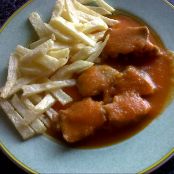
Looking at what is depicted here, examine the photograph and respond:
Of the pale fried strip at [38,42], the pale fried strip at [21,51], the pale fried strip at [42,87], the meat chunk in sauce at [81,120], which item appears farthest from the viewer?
the pale fried strip at [38,42]

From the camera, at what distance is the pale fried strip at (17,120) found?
11.0ft

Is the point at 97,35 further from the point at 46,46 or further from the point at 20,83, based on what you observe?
the point at 20,83

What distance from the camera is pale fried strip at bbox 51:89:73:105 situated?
11.4 ft

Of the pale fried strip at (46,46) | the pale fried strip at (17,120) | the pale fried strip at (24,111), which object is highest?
the pale fried strip at (46,46)

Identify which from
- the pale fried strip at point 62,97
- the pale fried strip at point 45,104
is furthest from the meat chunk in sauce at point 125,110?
the pale fried strip at point 45,104

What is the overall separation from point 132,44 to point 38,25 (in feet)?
2.97

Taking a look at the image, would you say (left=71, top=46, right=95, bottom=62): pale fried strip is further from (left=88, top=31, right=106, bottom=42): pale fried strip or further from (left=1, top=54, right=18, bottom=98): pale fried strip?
(left=1, top=54, right=18, bottom=98): pale fried strip

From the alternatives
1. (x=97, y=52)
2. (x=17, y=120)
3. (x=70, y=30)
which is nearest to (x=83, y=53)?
(x=97, y=52)

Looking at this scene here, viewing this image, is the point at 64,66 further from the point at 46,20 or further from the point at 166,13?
the point at 166,13

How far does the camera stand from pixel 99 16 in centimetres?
396

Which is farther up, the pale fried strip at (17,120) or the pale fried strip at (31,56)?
the pale fried strip at (31,56)

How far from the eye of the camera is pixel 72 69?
3.59 metres

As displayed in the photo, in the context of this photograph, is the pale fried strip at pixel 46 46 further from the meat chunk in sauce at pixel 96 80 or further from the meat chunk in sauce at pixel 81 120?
the meat chunk in sauce at pixel 81 120

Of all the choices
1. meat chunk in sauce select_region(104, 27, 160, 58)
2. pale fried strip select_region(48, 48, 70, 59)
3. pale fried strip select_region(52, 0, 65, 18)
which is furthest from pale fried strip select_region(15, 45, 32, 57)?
meat chunk in sauce select_region(104, 27, 160, 58)
